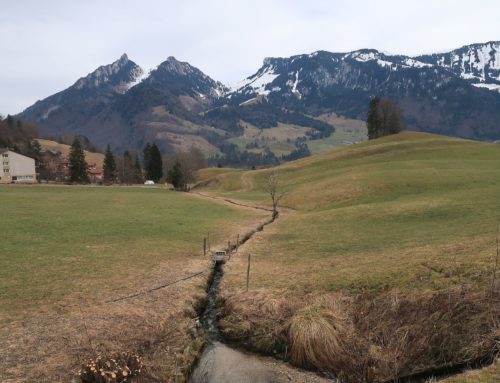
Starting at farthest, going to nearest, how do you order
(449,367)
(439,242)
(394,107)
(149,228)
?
1. (394,107)
2. (149,228)
3. (439,242)
4. (449,367)

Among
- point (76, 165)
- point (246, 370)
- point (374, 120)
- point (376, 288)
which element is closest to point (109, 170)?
point (76, 165)

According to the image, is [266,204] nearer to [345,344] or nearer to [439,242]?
[439,242]

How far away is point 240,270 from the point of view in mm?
32312

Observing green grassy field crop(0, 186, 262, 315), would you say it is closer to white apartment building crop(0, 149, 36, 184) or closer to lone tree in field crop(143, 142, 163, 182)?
lone tree in field crop(143, 142, 163, 182)

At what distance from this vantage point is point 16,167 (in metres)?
Result: 154

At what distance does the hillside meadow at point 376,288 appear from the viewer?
17281mm

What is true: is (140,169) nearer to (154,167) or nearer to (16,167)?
(154,167)

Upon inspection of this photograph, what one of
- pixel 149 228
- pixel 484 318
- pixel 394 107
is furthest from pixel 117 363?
pixel 394 107

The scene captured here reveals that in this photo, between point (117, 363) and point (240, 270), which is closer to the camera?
point (117, 363)

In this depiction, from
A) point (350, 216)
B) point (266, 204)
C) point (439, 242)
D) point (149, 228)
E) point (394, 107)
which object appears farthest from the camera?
point (394, 107)

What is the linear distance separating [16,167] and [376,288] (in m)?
167

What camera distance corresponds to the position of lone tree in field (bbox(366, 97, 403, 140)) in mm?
166750

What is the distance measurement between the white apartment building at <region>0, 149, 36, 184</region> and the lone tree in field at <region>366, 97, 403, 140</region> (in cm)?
14573

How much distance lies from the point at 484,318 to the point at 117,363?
16.6m
